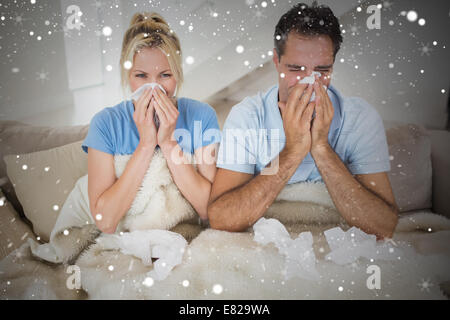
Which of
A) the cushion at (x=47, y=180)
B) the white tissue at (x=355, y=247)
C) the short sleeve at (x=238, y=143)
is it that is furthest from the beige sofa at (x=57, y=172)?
the short sleeve at (x=238, y=143)

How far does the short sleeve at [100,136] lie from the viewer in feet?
2.66

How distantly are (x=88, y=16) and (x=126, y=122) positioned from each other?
31 centimetres

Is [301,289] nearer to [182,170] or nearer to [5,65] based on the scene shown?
[182,170]

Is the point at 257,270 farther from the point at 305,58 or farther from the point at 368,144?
the point at 305,58

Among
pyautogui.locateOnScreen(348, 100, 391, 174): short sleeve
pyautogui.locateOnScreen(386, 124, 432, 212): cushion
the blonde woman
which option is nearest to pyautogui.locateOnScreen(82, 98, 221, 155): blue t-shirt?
the blonde woman

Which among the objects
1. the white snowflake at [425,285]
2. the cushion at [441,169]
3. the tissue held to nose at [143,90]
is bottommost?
the white snowflake at [425,285]

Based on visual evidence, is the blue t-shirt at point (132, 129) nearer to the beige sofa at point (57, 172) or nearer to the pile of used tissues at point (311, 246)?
the beige sofa at point (57, 172)

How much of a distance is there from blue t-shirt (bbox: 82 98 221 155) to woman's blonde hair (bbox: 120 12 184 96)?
69 mm

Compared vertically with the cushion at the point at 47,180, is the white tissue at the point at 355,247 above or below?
below

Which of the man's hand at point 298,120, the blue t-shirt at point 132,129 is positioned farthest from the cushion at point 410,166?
the blue t-shirt at point 132,129

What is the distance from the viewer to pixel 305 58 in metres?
0.78

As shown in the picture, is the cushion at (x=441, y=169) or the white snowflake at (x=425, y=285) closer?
the white snowflake at (x=425, y=285)

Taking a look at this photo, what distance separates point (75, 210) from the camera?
849 millimetres

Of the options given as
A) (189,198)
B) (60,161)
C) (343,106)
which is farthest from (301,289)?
(60,161)
